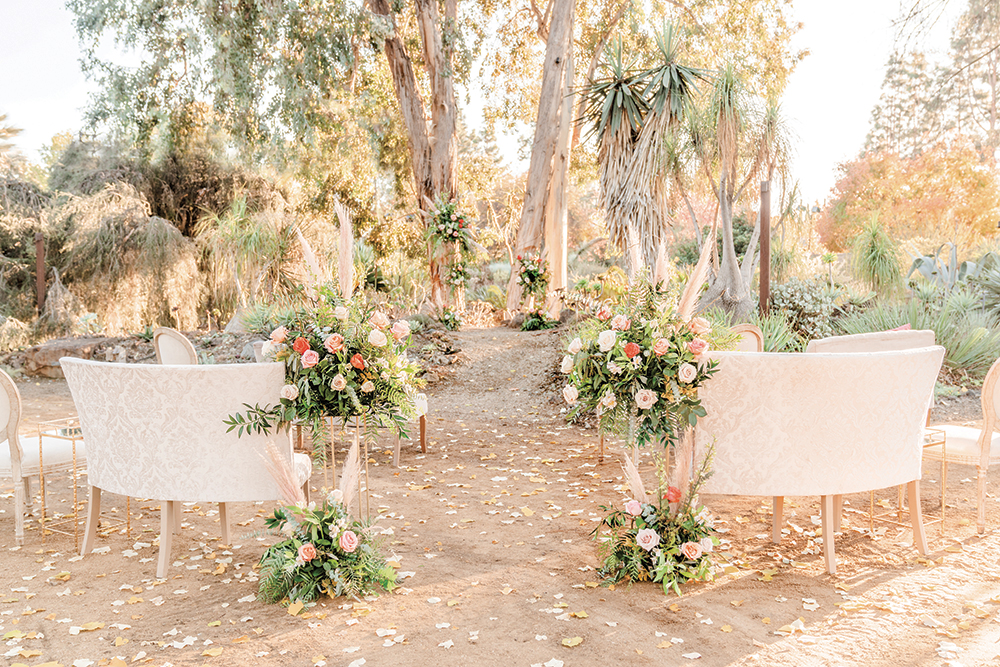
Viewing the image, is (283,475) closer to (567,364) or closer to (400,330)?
(400,330)

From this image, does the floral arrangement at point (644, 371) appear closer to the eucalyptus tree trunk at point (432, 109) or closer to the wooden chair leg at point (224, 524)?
the wooden chair leg at point (224, 524)

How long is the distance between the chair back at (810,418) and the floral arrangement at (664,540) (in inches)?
6.2

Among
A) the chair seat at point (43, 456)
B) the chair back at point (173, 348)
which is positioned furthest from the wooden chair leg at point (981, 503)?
the chair back at point (173, 348)

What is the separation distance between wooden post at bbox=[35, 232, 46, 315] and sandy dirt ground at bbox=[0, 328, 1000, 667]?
6887 millimetres

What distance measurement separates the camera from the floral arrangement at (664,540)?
2.68m

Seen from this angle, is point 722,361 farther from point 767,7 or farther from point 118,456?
point 767,7

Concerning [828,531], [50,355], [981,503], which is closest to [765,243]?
Result: [981,503]

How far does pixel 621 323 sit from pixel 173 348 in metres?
3.05

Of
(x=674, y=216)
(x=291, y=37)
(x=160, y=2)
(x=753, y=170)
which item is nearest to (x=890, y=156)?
(x=674, y=216)

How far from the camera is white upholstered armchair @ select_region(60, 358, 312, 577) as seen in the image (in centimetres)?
267

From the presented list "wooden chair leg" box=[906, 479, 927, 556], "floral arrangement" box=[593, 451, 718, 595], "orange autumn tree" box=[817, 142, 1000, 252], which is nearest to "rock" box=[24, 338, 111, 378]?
"floral arrangement" box=[593, 451, 718, 595]

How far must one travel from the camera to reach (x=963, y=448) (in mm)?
3234

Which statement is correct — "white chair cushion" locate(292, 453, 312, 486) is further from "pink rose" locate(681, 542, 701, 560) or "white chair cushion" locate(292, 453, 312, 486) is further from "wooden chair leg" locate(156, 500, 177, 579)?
"pink rose" locate(681, 542, 701, 560)

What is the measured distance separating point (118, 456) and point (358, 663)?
4.56 ft
